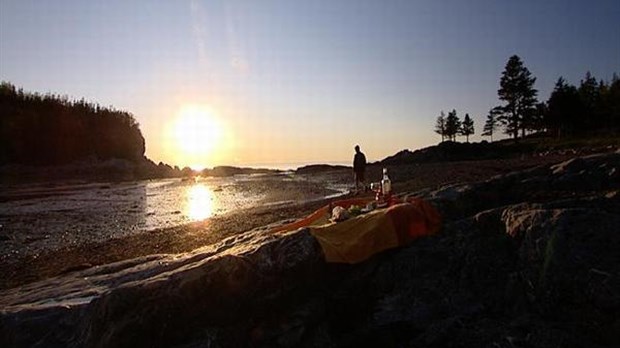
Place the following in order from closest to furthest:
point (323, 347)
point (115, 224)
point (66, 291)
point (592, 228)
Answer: point (592, 228), point (323, 347), point (66, 291), point (115, 224)

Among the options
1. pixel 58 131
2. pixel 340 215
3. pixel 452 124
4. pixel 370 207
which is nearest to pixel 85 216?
pixel 370 207

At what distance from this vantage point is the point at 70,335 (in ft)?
21.3

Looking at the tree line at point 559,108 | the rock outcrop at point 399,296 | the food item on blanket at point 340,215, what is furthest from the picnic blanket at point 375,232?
the tree line at point 559,108

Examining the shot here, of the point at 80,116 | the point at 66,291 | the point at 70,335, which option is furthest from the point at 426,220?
the point at 80,116

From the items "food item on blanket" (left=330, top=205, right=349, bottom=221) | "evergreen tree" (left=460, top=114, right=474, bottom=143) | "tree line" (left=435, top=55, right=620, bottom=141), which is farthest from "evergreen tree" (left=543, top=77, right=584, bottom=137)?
"food item on blanket" (left=330, top=205, right=349, bottom=221)

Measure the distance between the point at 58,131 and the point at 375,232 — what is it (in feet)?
277

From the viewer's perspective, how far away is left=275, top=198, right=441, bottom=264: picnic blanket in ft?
22.2

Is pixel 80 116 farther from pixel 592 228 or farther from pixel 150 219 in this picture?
pixel 592 228

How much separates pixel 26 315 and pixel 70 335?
1.16 m

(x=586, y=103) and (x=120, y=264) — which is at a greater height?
(x=586, y=103)

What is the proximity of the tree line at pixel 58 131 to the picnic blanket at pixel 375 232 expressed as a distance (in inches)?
3071

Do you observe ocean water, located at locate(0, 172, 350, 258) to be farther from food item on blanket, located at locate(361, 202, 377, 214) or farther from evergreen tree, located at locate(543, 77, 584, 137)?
evergreen tree, located at locate(543, 77, 584, 137)

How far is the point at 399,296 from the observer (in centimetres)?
633

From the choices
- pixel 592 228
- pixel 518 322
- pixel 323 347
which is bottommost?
pixel 323 347
